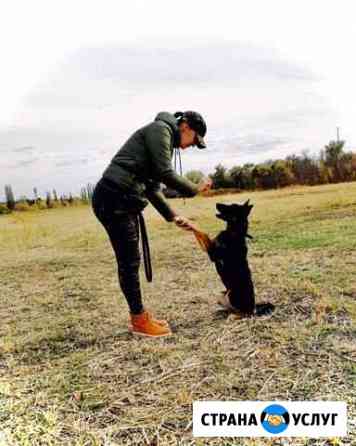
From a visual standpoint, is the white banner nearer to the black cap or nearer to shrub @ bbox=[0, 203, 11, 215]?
the black cap

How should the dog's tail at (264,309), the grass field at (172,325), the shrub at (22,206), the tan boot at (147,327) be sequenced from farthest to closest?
1. the shrub at (22,206)
2. the dog's tail at (264,309)
3. the tan boot at (147,327)
4. the grass field at (172,325)

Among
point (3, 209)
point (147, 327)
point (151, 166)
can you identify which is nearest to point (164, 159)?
point (151, 166)

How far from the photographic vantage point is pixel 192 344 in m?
2.13

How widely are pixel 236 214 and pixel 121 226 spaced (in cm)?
50

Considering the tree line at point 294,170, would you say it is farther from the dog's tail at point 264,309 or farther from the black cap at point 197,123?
the dog's tail at point 264,309

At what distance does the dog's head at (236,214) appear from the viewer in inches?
81.4

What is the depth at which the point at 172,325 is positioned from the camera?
2355 millimetres

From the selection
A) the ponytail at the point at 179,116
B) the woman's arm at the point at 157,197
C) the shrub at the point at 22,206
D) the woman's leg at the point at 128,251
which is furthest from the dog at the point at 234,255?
the shrub at the point at 22,206

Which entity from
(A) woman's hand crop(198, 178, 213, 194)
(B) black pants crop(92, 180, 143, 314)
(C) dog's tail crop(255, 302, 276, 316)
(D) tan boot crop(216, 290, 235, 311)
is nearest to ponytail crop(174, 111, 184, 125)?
(A) woman's hand crop(198, 178, 213, 194)

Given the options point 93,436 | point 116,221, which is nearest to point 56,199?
point 116,221

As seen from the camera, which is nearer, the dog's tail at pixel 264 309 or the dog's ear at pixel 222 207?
the dog's ear at pixel 222 207

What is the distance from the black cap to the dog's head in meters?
0.29

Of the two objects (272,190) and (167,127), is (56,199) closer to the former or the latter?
(167,127)

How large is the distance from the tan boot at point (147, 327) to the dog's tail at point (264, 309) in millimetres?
451
